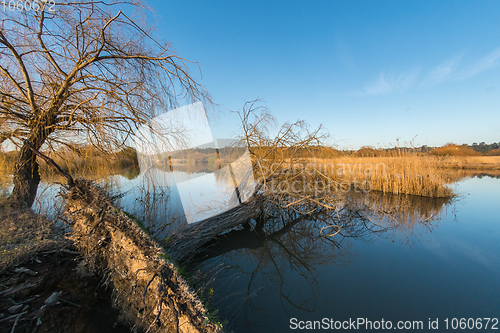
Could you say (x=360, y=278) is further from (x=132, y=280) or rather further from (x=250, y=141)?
(x=250, y=141)

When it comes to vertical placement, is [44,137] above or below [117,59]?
below

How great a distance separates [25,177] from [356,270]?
7042mm

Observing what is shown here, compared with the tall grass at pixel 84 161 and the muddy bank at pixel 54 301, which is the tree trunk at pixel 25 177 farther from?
the muddy bank at pixel 54 301

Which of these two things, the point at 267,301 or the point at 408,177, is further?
the point at 408,177

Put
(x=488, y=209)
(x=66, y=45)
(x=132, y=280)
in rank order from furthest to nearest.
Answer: (x=488, y=209)
(x=66, y=45)
(x=132, y=280)

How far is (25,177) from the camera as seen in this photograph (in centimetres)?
419

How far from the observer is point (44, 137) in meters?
3.71

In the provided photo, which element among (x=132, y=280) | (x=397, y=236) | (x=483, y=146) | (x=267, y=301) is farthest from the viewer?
(x=483, y=146)

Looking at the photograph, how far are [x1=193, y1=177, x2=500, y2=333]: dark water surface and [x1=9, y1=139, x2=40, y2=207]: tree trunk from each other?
435cm

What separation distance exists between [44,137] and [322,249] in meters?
6.09

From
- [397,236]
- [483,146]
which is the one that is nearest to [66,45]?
[397,236]

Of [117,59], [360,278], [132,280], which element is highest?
[117,59]

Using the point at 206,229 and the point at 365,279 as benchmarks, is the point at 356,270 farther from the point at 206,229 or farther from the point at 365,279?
the point at 206,229

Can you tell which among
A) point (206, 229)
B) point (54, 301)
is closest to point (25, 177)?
point (54, 301)
